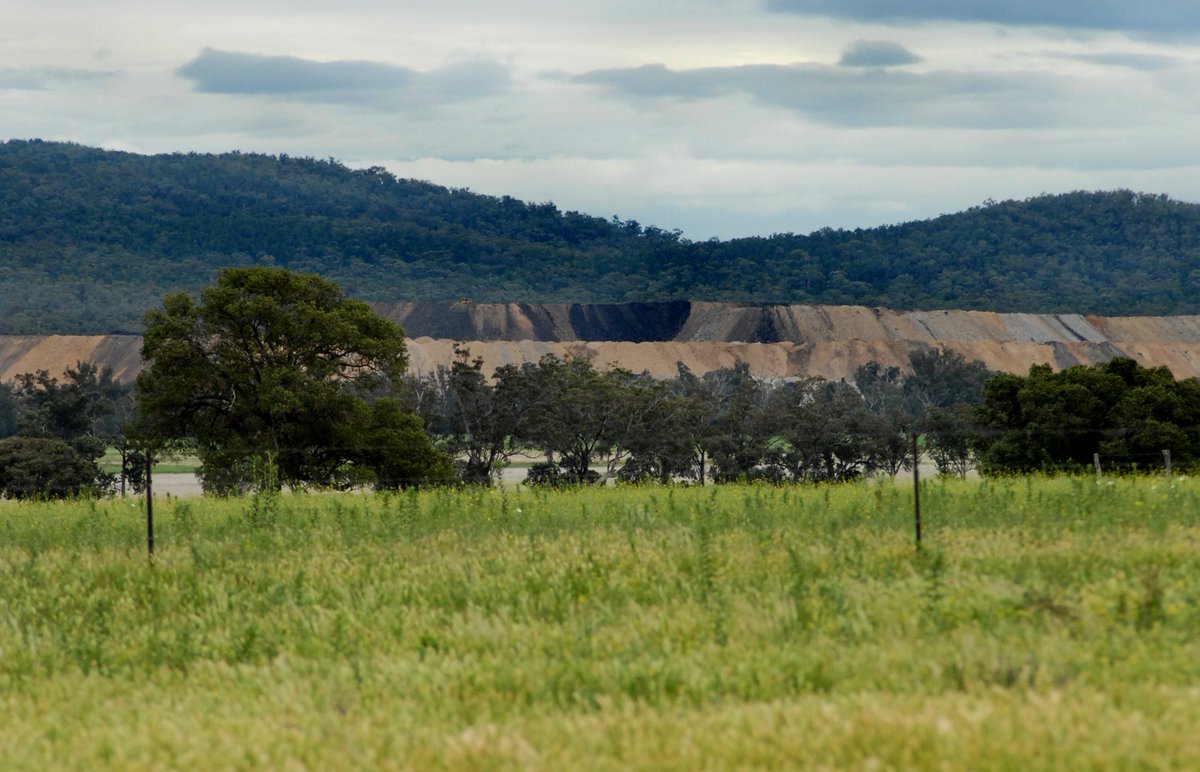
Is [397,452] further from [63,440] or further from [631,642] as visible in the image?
[63,440]

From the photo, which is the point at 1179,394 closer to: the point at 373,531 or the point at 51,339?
Result: the point at 373,531

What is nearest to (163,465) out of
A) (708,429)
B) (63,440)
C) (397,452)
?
(63,440)

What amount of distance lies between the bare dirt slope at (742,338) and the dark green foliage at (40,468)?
77971 millimetres

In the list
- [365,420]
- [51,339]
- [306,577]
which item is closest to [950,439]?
[365,420]

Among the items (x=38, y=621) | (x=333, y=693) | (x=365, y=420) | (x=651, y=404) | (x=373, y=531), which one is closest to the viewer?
(x=333, y=693)

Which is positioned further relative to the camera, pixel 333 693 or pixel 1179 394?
pixel 1179 394

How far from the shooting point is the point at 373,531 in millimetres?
16891

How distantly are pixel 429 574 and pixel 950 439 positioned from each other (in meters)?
56.1

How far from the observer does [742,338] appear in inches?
6668

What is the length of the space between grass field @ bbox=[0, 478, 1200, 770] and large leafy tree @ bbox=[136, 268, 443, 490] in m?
22.4

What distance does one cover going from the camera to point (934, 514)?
15812mm

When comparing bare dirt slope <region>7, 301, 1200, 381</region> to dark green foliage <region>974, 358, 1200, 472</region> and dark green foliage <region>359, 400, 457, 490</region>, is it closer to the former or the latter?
dark green foliage <region>974, 358, 1200, 472</region>

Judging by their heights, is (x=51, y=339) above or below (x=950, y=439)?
above

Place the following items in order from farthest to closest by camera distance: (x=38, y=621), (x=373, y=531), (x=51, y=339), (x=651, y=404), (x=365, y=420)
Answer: (x=51, y=339)
(x=651, y=404)
(x=365, y=420)
(x=373, y=531)
(x=38, y=621)
